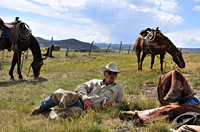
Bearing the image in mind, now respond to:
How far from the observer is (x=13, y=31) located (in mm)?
8930

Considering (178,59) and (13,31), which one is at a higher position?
(13,31)

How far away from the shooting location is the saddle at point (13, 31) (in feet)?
28.4

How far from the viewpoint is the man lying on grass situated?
3.82 meters

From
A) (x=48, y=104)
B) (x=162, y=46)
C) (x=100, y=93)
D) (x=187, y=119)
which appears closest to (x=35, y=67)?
(x=48, y=104)

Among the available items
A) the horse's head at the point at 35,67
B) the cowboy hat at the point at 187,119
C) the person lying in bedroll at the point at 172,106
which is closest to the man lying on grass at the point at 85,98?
the person lying in bedroll at the point at 172,106

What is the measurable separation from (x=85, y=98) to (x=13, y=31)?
6.40 meters

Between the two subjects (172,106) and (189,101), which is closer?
(172,106)

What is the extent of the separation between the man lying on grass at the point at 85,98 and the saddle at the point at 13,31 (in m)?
5.79

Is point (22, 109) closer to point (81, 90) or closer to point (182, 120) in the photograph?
point (81, 90)

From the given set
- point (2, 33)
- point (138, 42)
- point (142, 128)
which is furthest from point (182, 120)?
point (138, 42)

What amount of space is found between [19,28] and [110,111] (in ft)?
22.8

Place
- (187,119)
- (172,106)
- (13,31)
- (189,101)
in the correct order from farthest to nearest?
(13,31)
(189,101)
(172,106)
(187,119)

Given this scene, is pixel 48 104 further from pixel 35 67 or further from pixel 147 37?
pixel 147 37

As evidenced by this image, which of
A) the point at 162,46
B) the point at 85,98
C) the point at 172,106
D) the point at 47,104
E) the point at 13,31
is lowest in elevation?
the point at 47,104
